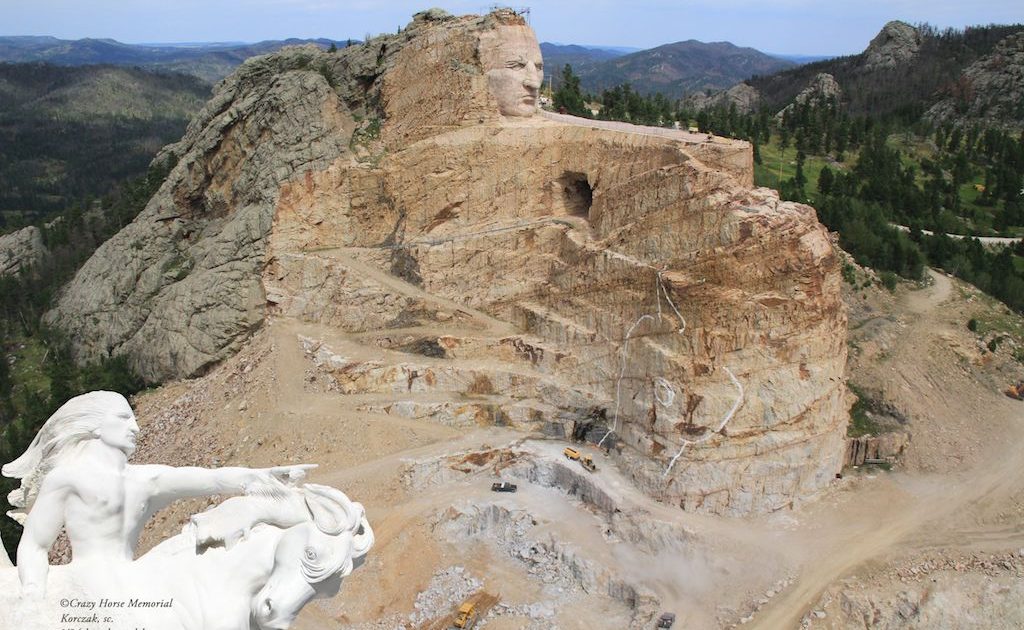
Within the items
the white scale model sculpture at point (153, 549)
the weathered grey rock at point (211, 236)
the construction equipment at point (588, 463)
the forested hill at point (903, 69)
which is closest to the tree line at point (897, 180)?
the forested hill at point (903, 69)

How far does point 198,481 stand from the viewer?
830 centimetres

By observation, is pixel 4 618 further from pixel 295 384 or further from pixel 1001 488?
pixel 1001 488

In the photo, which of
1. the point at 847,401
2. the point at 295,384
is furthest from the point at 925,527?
the point at 295,384

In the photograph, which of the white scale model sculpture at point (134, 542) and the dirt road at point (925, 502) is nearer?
the white scale model sculpture at point (134, 542)

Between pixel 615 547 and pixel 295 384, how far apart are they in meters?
14.1

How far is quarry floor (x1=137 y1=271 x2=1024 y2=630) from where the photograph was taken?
23.3m

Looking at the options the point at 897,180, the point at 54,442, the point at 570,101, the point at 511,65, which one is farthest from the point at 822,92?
the point at 54,442

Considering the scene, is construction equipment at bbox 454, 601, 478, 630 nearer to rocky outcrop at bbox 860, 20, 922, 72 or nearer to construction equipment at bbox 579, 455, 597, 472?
construction equipment at bbox 579, 455, 597, 472

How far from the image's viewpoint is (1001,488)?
1078 inches

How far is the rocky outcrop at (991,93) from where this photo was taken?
82562 millimetres

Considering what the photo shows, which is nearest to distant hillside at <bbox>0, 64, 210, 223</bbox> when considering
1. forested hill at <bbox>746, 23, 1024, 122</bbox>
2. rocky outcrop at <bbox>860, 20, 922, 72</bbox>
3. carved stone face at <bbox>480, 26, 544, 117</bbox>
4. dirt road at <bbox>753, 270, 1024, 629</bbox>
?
carved stone face at <bbox>480, 26, 544, 117</bbox>

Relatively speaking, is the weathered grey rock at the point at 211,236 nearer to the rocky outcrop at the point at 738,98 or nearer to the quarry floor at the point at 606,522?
the quarry floor at the point at 606,522

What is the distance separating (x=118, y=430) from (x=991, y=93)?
101m

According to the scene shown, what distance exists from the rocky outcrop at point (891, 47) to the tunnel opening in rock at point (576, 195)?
106616mm
